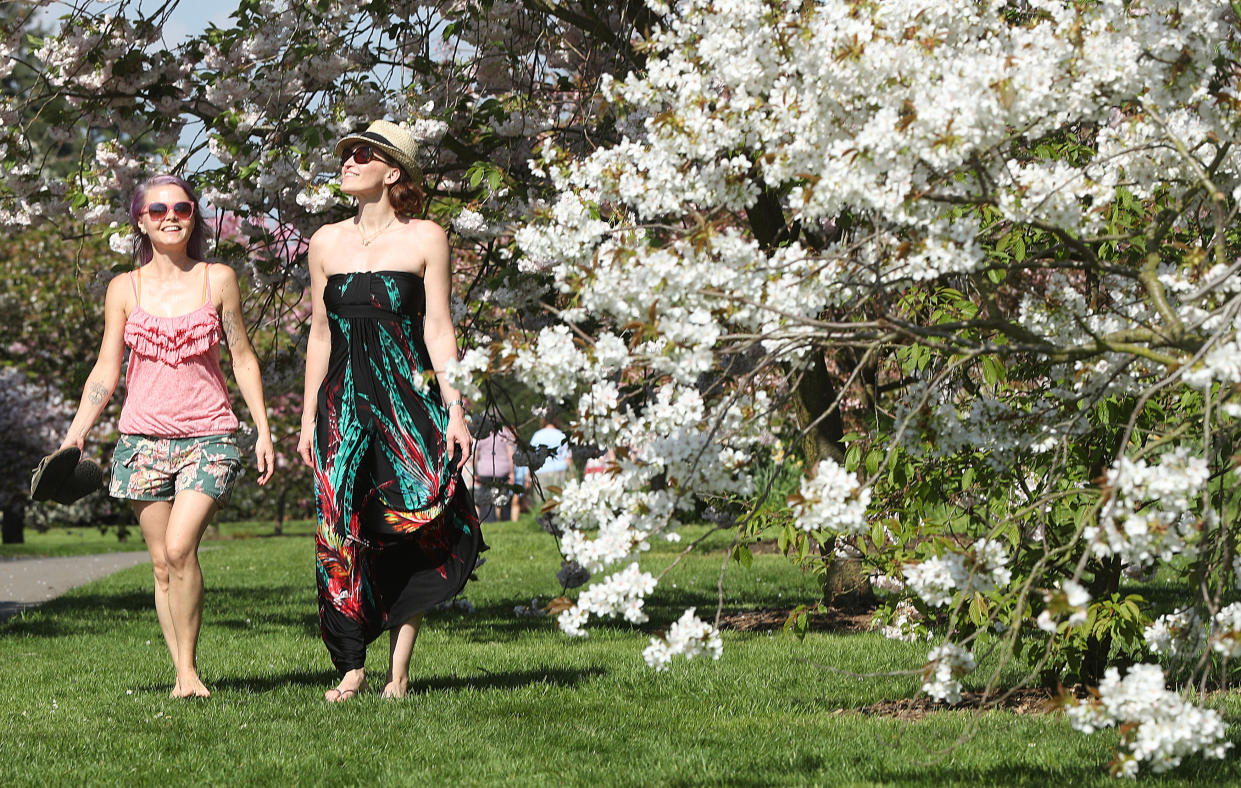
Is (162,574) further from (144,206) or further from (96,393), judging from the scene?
(144,206)

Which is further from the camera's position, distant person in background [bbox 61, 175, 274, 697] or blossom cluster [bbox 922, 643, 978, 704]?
distant person in background [bbox 61, 175, 274, 697]

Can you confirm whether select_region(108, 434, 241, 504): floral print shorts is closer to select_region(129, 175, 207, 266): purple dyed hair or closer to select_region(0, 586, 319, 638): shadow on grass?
select_region(129, 175, 207, 266): purple dyed hair

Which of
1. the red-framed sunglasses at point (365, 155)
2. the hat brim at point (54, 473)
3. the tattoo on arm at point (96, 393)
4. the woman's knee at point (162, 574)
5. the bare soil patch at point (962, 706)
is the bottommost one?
the bare soil patch at point (962, 706)

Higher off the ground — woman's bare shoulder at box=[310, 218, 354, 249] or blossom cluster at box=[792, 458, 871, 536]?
woman's bare shoulder at box=[310, 218, 354, 249]

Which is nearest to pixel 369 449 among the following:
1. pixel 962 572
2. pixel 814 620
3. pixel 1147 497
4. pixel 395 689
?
pixel 395 689

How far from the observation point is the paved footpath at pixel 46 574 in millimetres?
9852

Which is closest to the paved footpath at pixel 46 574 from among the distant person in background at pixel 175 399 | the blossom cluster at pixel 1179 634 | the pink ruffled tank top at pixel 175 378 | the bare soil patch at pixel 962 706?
the distant person in background at pixel 175 399

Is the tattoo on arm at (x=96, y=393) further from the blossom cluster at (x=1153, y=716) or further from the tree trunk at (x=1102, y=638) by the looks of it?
the blossom cluster at (x=1153, y=716)

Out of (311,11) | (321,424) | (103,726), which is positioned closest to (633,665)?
(321,424)

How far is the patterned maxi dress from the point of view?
468 cm

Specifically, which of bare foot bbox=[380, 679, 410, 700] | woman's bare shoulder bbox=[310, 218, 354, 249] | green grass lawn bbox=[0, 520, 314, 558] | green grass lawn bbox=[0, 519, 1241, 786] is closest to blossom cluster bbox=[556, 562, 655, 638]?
green grass lawn bbox=[0, 519, 1241, 786]

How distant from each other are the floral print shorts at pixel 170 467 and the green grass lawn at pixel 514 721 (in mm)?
793

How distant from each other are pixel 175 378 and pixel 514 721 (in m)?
1.83

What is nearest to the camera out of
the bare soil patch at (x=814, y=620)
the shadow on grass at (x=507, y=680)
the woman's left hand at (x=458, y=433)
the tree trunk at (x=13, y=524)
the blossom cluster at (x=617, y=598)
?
the blossom cluster at (x=617, y=598)
